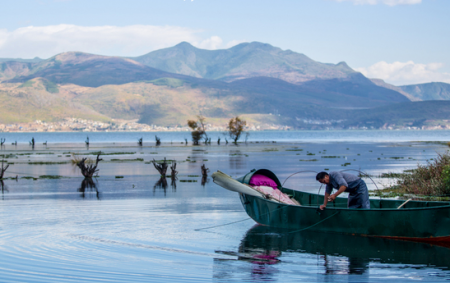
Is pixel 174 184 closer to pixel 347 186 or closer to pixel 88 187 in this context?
pixel 88 187

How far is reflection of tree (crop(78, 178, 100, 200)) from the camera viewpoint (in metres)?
29.0

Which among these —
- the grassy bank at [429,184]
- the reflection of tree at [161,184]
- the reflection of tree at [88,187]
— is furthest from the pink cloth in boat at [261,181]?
the reflection of tree at [161,184]

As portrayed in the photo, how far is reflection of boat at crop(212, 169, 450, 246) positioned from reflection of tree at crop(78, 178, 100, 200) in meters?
Result: 11.8

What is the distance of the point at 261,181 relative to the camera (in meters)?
21.2

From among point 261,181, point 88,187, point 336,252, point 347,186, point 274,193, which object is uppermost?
point 347,186

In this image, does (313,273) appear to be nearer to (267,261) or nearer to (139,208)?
(267,261)

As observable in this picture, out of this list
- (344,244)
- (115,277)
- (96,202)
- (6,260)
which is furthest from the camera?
(96,202)

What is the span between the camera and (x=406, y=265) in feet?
43.3

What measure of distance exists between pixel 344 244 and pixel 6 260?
9.55m

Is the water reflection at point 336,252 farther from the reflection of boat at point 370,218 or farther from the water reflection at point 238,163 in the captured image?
the water reflection at point 238,163

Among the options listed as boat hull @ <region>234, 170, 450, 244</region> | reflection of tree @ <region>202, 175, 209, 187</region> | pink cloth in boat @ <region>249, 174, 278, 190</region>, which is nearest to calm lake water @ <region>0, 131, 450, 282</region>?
boat hull @ <region>234, 170, 450, 244</region>

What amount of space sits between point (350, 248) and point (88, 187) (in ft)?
69.2

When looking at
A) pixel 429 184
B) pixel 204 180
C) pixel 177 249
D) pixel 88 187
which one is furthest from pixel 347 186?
pixel 204 180

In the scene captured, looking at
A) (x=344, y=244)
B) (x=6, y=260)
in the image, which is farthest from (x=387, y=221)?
(x=6, y=260)
